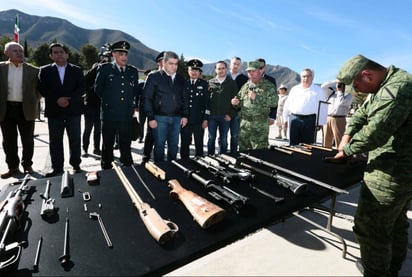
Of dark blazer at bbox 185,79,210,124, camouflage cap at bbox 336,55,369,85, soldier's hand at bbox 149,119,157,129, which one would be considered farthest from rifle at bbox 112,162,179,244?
dark blazer at bbox 185,79,210,124

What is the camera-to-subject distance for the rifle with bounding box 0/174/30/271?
1.14m

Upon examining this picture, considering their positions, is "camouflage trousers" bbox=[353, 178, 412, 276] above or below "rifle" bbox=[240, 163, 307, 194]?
below

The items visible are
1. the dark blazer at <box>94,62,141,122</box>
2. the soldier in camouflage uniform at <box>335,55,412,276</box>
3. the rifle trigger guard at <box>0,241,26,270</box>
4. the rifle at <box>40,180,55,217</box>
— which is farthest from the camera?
the dark blazer at <box>94,62,141,122</box>

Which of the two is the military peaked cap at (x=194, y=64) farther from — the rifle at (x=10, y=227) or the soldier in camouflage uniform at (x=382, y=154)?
the rifle at (x=10, y=227)

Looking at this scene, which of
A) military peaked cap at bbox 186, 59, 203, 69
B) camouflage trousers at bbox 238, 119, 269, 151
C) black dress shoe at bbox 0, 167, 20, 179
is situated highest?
military peaked cap at bbox 186, 59, 203, 69

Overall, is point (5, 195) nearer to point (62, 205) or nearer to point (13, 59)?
point (62, 205)

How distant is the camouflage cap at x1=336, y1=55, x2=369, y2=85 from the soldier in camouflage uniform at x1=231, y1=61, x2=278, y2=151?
246 cm

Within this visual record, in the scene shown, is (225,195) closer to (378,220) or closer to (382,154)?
(378,220)

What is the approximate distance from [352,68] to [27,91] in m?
4.74

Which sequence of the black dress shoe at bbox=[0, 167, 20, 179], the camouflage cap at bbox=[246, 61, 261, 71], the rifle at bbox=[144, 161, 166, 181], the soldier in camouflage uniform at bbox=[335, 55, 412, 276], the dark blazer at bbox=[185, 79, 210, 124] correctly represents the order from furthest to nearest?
the dark blazer at bbox=[185, 79, 210, 124], the camouflage cap at bbox=[246, 61, 261, 71], the black dress shoe at bbox=[0, 167, 20, 179], the rifle at bbox=[144, 161, 166, 181], the soldier in camouflage uniform at bbox=[335, 55, 412, 276]

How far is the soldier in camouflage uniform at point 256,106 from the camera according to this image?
15.0ft

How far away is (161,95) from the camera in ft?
14.0

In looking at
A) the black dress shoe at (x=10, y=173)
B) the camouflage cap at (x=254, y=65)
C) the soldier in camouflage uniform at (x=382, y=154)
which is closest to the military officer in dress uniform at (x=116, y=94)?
the black dress shoe at (x=10, y=173)

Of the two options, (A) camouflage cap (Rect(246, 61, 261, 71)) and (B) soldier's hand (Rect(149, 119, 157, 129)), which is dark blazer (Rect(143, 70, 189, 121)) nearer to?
(B) soldier's hand (Rect(149, 119, 157, 129))
